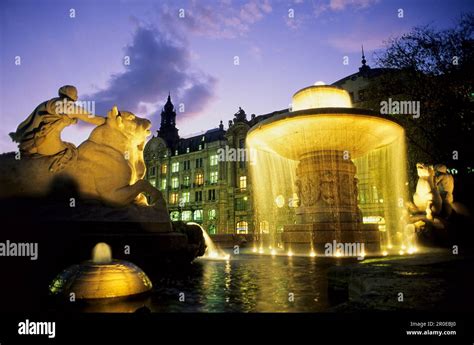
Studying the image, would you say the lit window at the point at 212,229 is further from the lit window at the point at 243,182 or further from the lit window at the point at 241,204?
the lit window at the point at 243,182

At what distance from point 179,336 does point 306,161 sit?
989cm

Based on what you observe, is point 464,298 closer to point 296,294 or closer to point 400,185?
point 296,294

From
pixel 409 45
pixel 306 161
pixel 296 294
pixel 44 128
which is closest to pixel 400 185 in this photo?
pixel 409 45

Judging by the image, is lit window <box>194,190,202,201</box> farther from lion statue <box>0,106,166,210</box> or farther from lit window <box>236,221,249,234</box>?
lion statue <box>0,106,166,210</box>

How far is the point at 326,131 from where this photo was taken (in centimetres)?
1007

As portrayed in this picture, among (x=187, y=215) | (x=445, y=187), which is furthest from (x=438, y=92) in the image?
(x=187, y=215)

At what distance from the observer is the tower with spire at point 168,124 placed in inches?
2948

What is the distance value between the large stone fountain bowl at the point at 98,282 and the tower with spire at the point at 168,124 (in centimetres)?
7118

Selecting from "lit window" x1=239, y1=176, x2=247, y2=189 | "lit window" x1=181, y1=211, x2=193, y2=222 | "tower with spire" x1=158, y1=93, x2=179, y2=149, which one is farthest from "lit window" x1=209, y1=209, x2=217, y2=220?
"tower with spire" x1=158, y1=93, x2=179, y2=149

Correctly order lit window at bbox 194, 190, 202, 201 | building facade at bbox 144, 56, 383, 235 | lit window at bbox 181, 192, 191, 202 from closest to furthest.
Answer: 1. building facade at bbox 144, 56, 383, 235
2. lit window at bbox 194, 190, 202, 201
3. lit window at bbox 181, 192, 191, 202

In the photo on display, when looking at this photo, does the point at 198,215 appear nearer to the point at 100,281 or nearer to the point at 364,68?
the point at 364,68

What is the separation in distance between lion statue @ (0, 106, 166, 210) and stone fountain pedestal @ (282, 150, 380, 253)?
20.4 ft

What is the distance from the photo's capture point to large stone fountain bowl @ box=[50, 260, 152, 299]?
114 inches

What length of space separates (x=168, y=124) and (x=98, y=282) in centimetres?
7747
